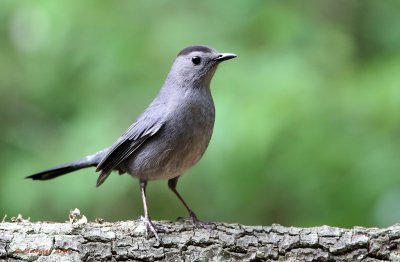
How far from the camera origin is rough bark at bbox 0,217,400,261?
3820 mm

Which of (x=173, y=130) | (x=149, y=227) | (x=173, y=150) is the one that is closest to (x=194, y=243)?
(x=149, y=227)

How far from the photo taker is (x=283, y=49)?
5.23 meters

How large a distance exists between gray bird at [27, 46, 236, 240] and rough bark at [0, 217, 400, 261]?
1.21 feet

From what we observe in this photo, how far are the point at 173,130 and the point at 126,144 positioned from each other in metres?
0.37

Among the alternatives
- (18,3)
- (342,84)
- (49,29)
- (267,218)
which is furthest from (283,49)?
(18,3)

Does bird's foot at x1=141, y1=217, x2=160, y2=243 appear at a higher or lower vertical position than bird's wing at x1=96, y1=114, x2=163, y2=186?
lower

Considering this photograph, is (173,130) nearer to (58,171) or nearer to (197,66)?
(197,66)

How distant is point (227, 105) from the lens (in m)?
4.86

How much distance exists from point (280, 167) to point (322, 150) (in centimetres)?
33

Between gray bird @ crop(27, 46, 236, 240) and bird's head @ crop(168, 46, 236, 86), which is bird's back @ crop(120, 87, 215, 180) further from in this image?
bird's head @ crop(168, 46, 236, 86)

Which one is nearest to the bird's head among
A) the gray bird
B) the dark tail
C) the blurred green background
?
the gray bird

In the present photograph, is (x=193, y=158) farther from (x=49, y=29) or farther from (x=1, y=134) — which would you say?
(x=1, y=134)

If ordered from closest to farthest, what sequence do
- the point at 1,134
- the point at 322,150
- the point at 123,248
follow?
the point at 123,248 < the point at 322,150 < the point at 1,134

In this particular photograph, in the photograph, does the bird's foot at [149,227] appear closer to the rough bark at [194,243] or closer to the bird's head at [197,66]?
the rough bark at [194,243]
